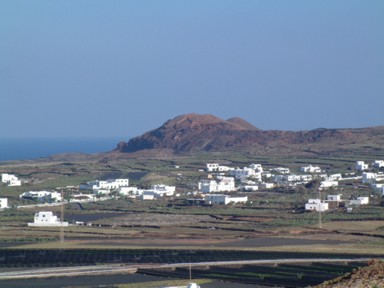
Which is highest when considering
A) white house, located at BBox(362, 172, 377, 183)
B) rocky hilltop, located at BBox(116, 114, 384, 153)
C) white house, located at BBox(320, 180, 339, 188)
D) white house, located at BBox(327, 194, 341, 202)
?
rocky hilltop, located at BBox(116, 114, 384, 153)

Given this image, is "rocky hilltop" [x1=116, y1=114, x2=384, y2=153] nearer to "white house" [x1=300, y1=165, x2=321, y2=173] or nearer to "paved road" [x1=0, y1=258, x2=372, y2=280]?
"white house" [x1=300, y1=165, x2=321, y2=173]

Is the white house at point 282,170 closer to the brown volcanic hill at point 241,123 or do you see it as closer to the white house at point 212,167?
the white house at point 212,167

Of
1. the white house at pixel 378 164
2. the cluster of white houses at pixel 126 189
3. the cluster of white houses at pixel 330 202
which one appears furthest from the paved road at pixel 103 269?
the white house at pixel 378 164

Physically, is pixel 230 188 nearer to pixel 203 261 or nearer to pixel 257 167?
pixel 257 167

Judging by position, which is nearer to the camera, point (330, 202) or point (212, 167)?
point (330, 202)

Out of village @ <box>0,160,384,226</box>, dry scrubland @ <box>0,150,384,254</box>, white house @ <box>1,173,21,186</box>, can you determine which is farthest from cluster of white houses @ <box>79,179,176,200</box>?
white house @ <box>1,173,21,186</box>

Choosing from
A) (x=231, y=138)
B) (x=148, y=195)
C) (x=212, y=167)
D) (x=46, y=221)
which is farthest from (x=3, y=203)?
(x=231, y=138)

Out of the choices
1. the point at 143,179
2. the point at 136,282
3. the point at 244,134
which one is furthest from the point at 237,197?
the point at 244,134
